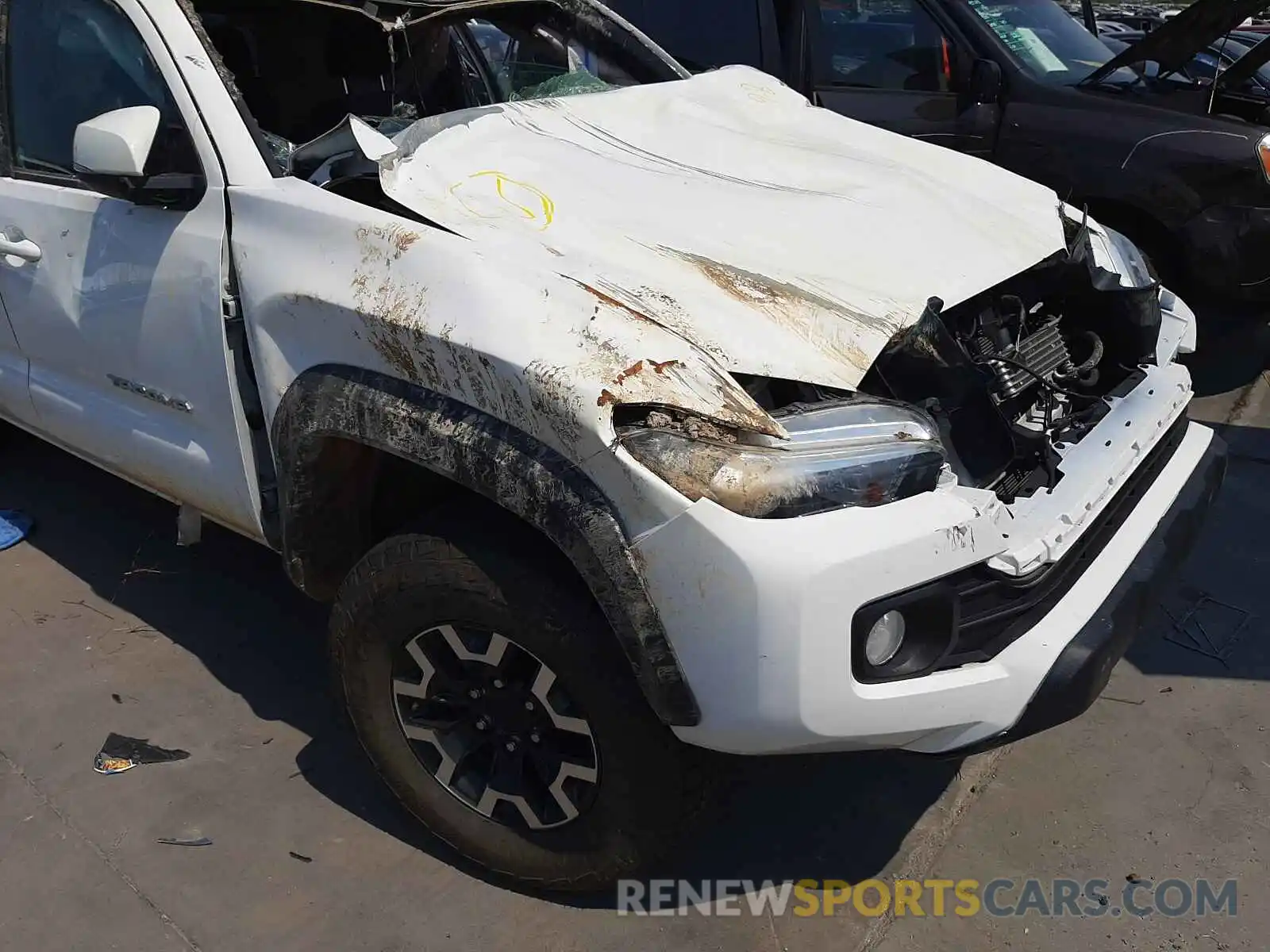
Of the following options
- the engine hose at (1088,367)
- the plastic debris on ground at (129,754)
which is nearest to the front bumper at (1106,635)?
the engine hose at (1088,367)

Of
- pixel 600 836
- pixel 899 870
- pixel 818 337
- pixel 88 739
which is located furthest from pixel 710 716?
pixel 88 739

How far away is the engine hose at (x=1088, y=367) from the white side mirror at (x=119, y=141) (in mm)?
2096

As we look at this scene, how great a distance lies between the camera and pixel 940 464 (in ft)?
6.22

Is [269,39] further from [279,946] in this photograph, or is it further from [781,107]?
[279,946]

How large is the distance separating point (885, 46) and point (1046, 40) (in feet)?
2.73

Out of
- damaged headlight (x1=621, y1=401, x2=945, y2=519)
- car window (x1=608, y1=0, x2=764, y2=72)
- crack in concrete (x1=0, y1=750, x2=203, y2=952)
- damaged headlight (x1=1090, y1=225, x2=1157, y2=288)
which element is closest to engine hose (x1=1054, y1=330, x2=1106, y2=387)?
damaged headlight (x1=1090, y1=225, x2=1157, y2=288)

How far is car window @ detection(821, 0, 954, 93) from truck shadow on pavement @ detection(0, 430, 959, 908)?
3.59 metres

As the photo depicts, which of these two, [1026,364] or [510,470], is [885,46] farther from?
[510,470]

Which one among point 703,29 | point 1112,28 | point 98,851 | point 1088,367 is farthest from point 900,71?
point 1112,28

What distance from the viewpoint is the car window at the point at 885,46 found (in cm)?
516

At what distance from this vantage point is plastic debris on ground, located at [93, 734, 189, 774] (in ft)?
9.14

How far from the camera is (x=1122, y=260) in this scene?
3025mm

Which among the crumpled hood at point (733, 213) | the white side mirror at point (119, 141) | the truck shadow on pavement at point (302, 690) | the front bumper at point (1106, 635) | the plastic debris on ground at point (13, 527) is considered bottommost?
the plastic debris on ground at point (13, 527)

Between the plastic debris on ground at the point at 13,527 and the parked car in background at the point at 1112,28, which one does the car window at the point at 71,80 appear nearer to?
the plastic debris on ground at the point at 13,527
